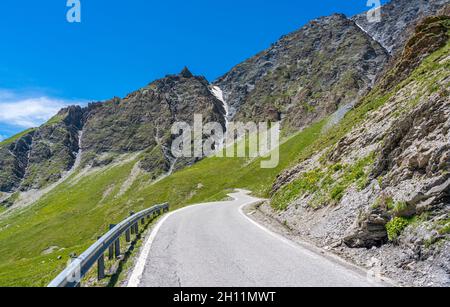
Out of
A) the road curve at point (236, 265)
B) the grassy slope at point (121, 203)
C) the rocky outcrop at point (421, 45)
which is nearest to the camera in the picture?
the road curve at point (236, 265)

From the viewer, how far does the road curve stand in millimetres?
8797

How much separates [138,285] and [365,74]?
19455 cm

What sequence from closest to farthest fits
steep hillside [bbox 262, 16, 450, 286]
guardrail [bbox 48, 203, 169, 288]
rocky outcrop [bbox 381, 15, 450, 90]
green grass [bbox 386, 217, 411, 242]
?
guardrail [bbox 48, 203, 169, 288]
steep hillside [bbox 262, 16, 450, 286]
green grass [bbox 386, 217, 411, 242]
rocky outcrop [bbox 381, 15, 450, 90]

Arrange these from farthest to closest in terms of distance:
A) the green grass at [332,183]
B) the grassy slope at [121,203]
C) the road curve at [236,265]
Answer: the grassy slope at [121,203]
the green grass at [332,183]
the road curve at [236,265]

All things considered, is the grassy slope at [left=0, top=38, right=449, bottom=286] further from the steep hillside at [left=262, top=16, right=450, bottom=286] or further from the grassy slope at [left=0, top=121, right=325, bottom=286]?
the steep hillside at [left=262, top=16, right=450, bottom=286]

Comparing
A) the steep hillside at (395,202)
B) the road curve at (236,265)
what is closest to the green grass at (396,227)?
the steep hillside at (395,202)

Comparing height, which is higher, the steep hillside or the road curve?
the steep hillside

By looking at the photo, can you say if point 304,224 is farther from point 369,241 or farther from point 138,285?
point 138,285

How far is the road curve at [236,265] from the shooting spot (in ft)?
28.9

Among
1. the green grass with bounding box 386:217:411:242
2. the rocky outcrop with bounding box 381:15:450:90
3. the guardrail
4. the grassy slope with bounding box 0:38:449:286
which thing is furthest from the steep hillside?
the grassy slope with bounding box 0:38:449:286

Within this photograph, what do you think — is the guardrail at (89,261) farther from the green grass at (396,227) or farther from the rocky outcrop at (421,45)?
the rocky outcrop at (421,45)
